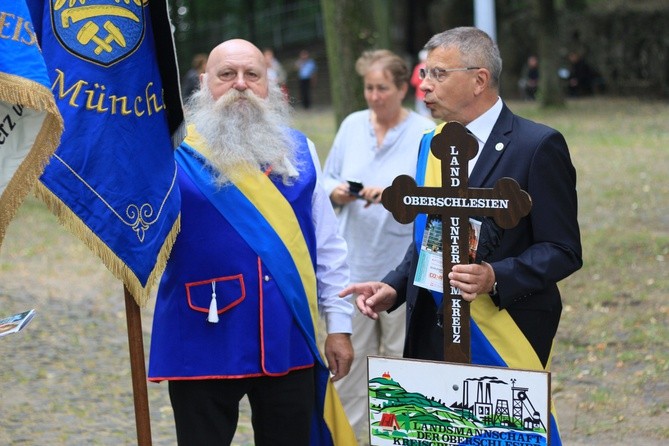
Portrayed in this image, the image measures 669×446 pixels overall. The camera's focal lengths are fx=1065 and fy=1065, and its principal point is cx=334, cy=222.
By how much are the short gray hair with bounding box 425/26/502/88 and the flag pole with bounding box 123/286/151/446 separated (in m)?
1.37

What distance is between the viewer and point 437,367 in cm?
332

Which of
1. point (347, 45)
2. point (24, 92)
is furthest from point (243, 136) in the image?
point (347, 45)

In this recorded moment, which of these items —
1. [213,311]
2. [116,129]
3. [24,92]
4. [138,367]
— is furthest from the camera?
[213,311]

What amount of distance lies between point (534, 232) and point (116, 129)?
1419 mm

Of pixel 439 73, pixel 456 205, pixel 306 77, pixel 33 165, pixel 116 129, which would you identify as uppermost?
pixel 306 77

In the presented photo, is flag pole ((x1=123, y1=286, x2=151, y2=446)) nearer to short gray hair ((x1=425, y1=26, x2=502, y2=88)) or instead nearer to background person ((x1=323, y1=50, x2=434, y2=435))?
short gray hair ((x1=425, y1=26, x2=502, y2=88))

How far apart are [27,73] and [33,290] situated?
24.8ft

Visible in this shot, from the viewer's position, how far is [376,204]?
559 centimetres

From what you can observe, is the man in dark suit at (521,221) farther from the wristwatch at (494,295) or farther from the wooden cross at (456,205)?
the wooden cross at (456,205)

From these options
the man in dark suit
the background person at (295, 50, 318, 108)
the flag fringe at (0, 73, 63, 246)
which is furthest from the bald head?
the background person at (295, 50, 318, 108)

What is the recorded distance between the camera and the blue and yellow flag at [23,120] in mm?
3012

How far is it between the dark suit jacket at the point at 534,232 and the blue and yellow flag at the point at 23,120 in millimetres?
1336

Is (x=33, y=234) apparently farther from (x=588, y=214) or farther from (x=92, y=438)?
(x=92, y=438)

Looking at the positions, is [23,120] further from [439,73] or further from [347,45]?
[347,45]
